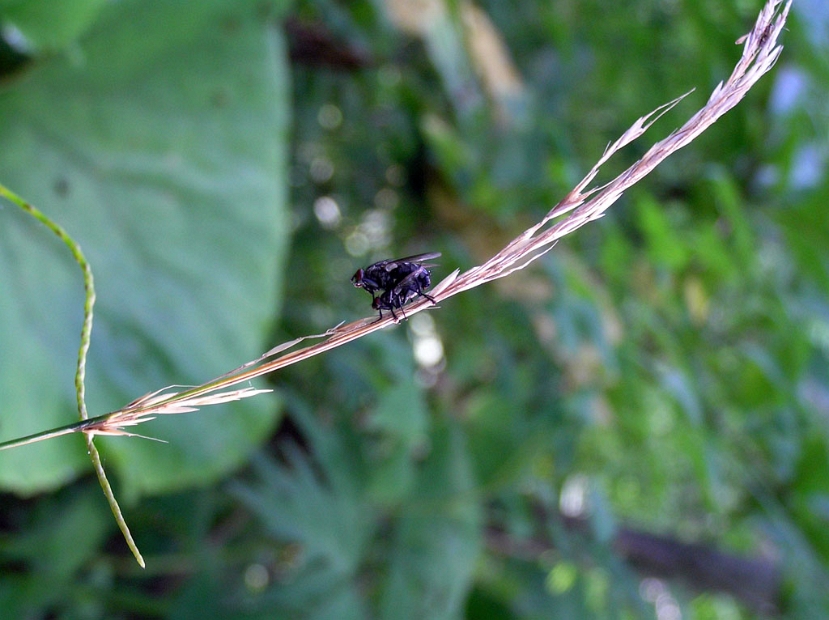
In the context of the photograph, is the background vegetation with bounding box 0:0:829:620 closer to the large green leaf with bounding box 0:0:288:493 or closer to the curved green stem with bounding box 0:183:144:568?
the large green leaf with bounding box 0:0:288:493

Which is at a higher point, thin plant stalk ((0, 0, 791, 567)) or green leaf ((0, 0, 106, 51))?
green leaf ((0, 0, 106, 51))

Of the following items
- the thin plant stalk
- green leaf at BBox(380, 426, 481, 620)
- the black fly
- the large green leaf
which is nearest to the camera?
the thin plant stalk

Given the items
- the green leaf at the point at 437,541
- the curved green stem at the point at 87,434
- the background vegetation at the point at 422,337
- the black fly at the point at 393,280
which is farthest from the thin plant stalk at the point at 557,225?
the green leaf at the point at 437,541

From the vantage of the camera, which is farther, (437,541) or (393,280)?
(437,541)

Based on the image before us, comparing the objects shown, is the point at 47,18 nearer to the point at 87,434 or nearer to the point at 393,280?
the point at 393,280

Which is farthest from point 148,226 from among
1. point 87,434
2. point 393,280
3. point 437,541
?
point 87,434

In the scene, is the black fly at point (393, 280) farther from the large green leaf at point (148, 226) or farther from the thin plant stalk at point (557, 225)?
the large green leaf at point (148, 226)

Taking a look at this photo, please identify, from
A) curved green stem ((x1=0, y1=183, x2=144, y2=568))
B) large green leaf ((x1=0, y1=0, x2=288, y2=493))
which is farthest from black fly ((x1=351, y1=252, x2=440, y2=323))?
large green leaf ((x1=0, y1=0, x2=288, y2=493))
